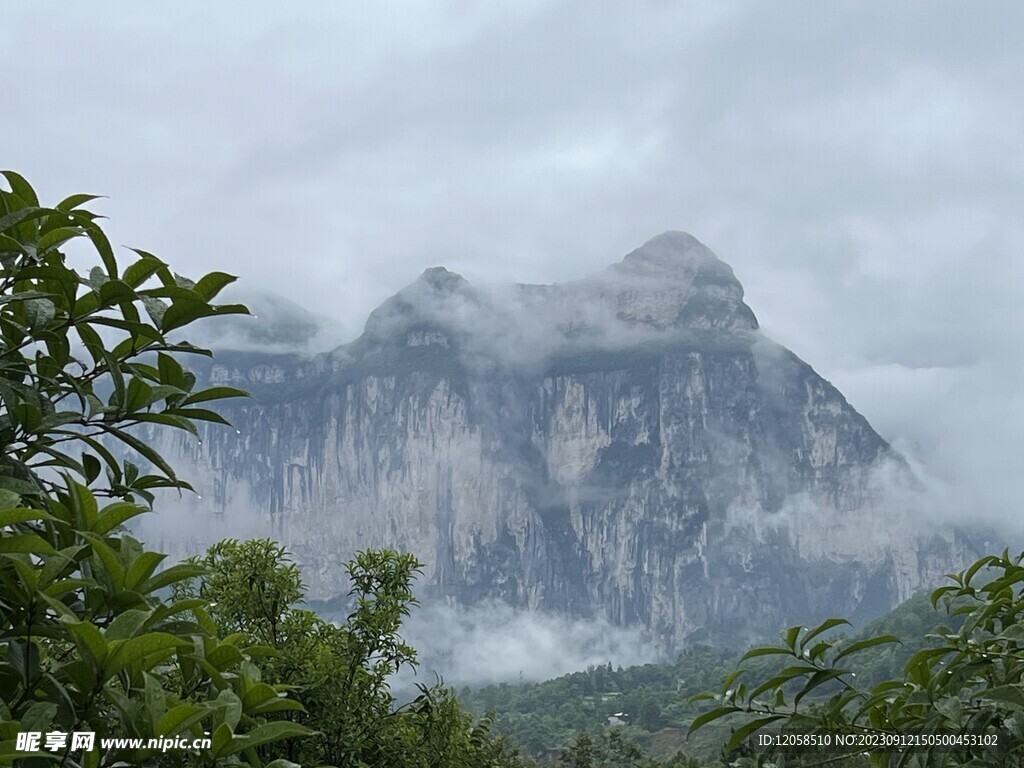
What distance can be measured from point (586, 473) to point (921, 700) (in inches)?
5481

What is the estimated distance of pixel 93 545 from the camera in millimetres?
1251

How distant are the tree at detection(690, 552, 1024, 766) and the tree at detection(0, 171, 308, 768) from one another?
0.84 m

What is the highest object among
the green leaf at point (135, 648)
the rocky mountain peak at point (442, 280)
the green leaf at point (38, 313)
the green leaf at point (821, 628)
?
the rocky mountain peak at point (442, 280)

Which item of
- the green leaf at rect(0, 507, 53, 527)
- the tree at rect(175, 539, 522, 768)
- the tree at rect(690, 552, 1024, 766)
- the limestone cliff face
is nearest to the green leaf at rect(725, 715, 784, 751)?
the tree at rect(690, 552, 1024, 766)

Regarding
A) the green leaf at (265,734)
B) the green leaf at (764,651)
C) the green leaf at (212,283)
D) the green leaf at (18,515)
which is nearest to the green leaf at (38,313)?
the green leaf at (212,283)

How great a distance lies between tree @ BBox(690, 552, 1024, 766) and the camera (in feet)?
5.47

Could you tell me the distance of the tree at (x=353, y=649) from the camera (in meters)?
4.79

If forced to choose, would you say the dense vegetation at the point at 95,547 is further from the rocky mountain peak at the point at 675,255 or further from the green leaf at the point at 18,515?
the rocky mountain peak at the point at 675,255

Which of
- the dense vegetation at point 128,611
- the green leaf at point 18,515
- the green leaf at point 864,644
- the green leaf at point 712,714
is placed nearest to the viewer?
the green leaf at point 18,515

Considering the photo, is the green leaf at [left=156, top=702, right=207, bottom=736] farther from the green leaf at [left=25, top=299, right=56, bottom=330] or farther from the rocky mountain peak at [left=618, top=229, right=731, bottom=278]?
the rocky mountain peak at [left=618, top=229, right=731, bottom=278]

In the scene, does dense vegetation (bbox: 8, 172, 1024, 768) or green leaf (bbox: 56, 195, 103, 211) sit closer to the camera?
dense vegetation (bbox: 8, 172, 1024, 768)

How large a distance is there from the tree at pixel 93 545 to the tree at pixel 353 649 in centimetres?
334

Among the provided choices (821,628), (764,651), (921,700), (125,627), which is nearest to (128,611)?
(125,627)

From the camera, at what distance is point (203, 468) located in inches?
5236
